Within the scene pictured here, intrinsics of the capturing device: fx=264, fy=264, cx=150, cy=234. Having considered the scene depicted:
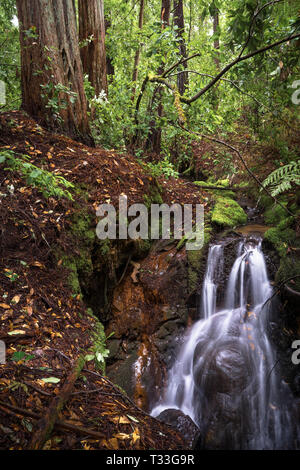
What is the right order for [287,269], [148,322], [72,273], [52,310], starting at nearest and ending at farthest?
[52,310] < [72,273] < [287,269] < [148,322]

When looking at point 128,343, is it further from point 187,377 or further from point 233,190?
point 233,190

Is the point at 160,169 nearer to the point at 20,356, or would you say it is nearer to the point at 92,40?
the point at 92,40

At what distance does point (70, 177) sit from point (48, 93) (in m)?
1.54

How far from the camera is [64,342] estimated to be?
8.55ft

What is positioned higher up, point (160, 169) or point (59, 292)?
A: point (160, 169)

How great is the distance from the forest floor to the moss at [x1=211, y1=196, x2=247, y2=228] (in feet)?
5.75

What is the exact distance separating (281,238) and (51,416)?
4552 mm

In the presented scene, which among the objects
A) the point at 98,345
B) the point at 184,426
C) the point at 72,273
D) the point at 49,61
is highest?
the point at 49,61

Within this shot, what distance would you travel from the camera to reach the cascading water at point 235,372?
3.40 meters

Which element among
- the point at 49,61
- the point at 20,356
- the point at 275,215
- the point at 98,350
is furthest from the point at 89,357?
the point at 275,215

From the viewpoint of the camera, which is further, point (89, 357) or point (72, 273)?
point (72, 273)

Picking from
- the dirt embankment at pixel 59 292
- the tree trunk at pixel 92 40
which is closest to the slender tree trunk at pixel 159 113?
the tree trunk at pixel 92 40

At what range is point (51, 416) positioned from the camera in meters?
1.72
